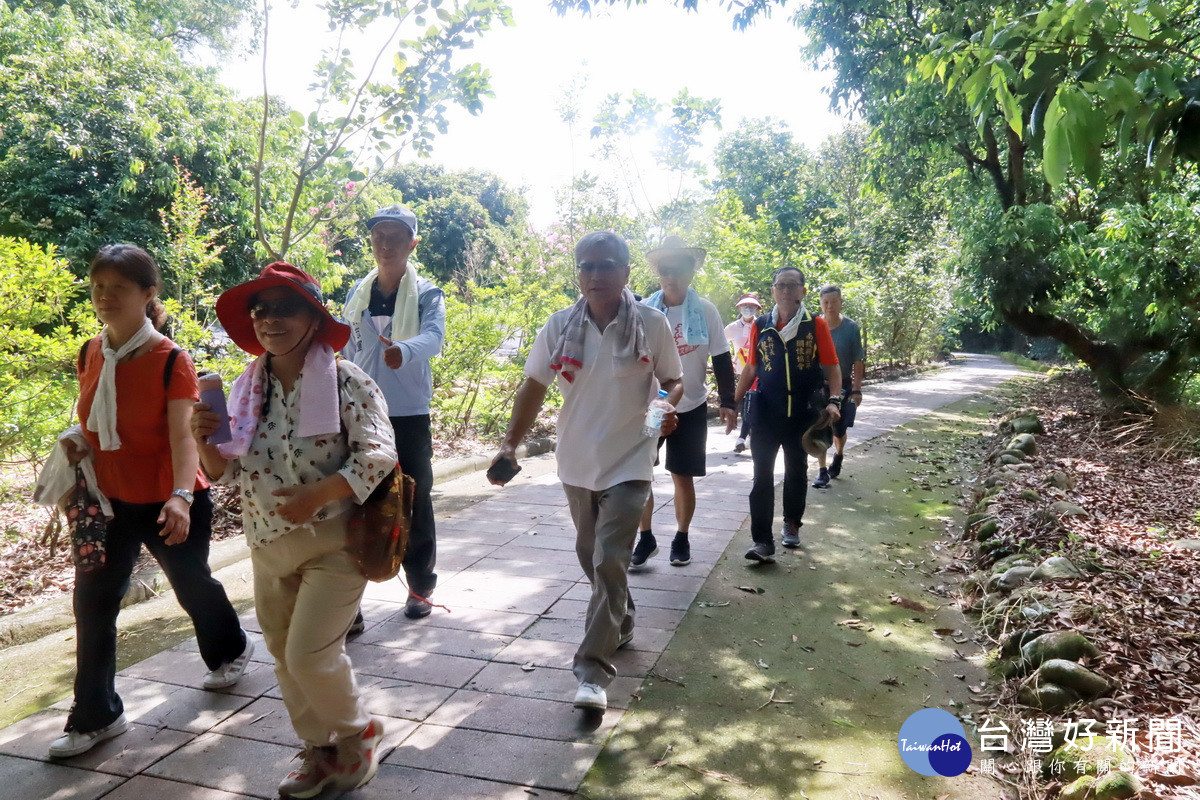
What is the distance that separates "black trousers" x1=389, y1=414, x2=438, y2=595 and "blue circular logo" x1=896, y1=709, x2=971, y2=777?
2.41 m

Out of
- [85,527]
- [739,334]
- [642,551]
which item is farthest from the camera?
[739,334]

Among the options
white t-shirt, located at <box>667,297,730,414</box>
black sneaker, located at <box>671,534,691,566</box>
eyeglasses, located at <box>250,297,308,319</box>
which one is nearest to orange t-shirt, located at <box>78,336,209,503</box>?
eyeglasses, located at <box>250,297,308,319</box>

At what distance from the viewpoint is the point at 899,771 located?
2.94m

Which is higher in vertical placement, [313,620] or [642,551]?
[313,620]

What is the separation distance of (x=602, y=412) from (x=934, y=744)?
5.84 feet

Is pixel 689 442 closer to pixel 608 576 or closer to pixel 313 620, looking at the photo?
pixel 608 576

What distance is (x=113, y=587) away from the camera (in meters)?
3.07

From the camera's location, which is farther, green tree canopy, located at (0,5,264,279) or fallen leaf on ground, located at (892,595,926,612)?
green tree canopy, located at (0,5,264,279)

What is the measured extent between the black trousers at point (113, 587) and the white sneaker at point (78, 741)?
2 cm

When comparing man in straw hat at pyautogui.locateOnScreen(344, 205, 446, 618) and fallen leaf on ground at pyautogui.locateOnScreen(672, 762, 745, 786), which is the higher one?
man in straw hat at pyautogui.locateOnScreen(344, 205, 446, 618)

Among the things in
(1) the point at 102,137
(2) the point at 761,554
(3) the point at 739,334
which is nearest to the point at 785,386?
(2) the point at 761,554

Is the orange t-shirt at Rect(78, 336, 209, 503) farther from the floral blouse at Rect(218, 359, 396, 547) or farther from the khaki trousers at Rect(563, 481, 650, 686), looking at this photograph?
the khaki trousers at Rect(563, 481, 650, 686)

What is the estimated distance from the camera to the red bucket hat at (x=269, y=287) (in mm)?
2609

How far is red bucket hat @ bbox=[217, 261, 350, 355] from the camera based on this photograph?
261 cm
